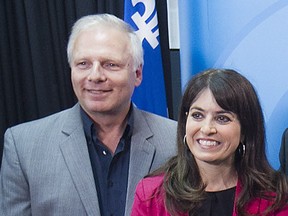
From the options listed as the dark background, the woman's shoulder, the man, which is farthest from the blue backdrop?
the woman's shoulder

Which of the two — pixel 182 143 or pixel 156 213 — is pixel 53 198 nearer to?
pixel 156 213

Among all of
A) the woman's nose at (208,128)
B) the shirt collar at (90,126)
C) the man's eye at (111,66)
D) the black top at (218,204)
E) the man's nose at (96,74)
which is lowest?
the black top at (218,204)

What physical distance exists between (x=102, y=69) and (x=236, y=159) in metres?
0.56

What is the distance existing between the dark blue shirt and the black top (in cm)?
33

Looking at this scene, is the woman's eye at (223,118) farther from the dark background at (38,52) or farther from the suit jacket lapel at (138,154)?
the dark background at (38,52)

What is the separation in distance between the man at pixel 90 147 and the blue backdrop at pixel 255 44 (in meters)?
0.67

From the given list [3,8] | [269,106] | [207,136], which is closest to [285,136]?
[269,106]

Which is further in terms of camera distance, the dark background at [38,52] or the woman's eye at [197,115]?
the dark background at [38,52]

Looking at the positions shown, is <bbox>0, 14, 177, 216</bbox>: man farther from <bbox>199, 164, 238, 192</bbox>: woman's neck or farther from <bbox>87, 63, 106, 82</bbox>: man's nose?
<bbox>199, 164, 238, 192</bbox>: woman's neck

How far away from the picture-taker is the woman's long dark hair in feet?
4.61

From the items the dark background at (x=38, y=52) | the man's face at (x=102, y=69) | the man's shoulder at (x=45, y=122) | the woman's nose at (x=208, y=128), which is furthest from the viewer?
the dark background at (x=38, y=52)

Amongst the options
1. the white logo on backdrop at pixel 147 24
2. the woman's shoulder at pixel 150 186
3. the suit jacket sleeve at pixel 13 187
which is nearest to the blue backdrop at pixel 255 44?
the white logo on backdrop at pixel 147 24

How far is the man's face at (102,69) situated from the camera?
1604 mm

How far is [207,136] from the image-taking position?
1.38 metres
